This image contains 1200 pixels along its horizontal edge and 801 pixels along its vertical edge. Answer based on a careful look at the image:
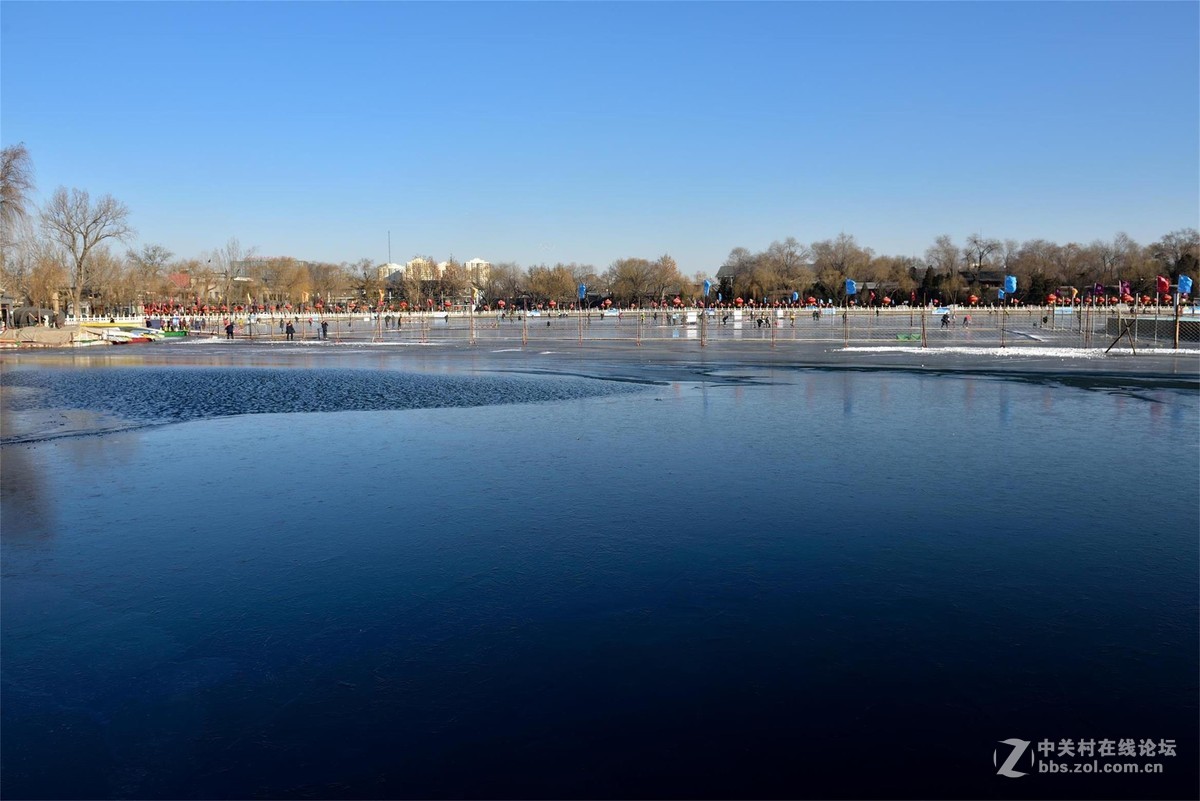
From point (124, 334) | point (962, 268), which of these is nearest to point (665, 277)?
point (962, 268)

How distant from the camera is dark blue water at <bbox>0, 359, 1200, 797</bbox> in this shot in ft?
14.0

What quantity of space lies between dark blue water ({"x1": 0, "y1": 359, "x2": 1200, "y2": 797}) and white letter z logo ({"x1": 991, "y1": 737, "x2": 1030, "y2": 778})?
66mm

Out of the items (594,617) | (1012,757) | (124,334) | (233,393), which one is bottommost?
(1012,757)

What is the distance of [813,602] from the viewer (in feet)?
20.8

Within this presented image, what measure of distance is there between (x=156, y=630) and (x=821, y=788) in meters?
4.41

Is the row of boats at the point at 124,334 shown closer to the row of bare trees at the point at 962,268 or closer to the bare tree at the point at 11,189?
the bare tree at the point at 11,189

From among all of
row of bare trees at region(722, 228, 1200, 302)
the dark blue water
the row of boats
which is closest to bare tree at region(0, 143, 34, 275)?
the row of boats

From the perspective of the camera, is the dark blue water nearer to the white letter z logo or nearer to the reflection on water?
the white letter z logo

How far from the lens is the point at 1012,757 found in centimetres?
Result: 430

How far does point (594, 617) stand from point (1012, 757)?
271 cm

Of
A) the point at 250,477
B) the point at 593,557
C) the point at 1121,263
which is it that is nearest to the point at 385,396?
the point at 250,477

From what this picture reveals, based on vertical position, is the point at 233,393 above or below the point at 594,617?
above

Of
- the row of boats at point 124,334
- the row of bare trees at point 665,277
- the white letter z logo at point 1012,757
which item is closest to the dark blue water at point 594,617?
the white letter z logo at point 1012,757

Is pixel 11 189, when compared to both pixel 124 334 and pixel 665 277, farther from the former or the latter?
pixel 665 277
